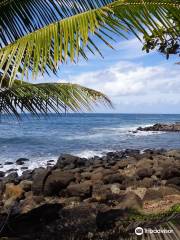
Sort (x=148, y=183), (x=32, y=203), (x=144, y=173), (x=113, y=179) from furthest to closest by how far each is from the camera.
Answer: (x=144, y=173)
(x=113, y=179)
(x=148, y=183)
(x=32, y=203)

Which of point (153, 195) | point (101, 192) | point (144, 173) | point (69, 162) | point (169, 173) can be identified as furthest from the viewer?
point (69, 162)

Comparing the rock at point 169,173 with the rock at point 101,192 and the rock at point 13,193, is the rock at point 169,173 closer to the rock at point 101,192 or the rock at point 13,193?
the rock at point 101,192

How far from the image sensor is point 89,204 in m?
9.57

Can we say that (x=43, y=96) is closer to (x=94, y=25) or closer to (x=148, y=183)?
(x=94, y=25)

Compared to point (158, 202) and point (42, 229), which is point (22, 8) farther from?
point (158, 202)

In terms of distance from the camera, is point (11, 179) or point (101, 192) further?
point (11, 179)

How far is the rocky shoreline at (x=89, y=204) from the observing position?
6.67 meters

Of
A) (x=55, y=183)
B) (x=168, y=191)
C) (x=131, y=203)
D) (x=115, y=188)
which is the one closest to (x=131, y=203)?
(x=131, y=203)

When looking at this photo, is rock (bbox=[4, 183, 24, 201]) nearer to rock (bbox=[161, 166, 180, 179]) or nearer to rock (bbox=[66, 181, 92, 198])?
rock (bbox=[66, 181, 92, 198])

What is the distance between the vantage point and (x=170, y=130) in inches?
2335

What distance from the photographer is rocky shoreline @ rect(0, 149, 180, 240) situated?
667 cm

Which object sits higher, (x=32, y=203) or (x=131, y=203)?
(x=131, y=203)

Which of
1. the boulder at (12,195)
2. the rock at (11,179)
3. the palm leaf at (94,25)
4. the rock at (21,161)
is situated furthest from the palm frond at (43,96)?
the rock at (21,161)

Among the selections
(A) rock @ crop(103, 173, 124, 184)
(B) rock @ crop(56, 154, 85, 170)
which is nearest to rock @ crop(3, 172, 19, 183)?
(B) rock @ crop(56, 154, 85, 170)
